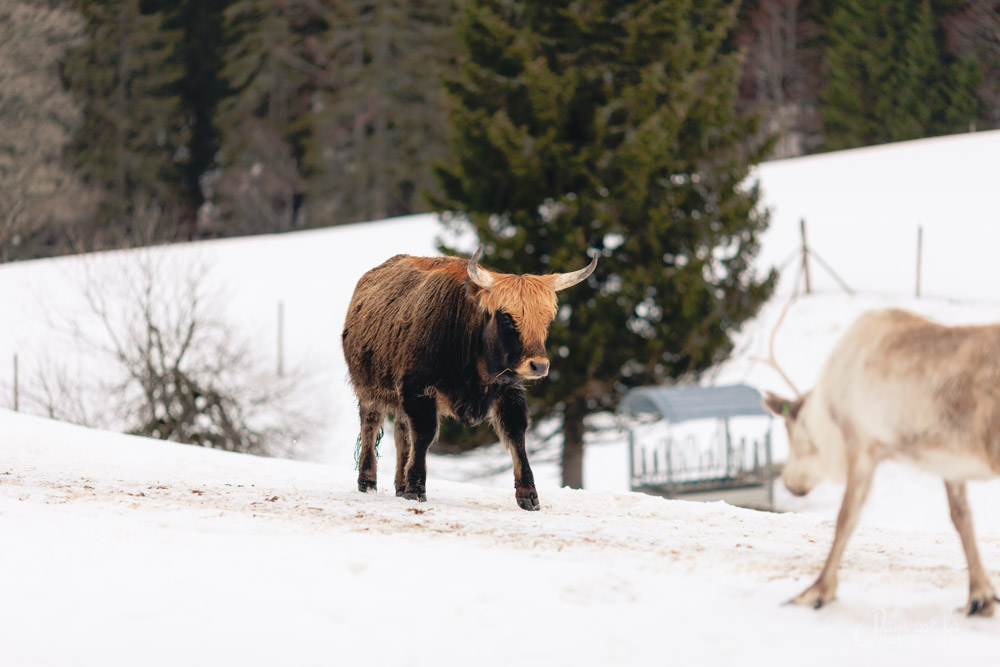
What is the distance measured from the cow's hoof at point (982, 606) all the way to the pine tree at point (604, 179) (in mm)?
11578

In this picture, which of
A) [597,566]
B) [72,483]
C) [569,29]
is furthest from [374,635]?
[569,29]

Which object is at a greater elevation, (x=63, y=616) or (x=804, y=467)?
(x=804, y=467)

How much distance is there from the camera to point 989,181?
3228 cm

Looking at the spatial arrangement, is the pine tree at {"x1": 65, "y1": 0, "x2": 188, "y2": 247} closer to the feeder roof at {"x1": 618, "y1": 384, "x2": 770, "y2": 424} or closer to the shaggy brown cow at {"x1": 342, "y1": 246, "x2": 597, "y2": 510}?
the feeder roof at {"x1": 618, "y1": 384, "x2": 770, "y2": 424}

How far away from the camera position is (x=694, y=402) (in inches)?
620

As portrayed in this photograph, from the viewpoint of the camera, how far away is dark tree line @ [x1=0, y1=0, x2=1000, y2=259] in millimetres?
43281

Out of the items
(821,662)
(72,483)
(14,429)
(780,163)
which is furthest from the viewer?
(780,163)

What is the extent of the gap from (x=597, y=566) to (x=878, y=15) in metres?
42.9

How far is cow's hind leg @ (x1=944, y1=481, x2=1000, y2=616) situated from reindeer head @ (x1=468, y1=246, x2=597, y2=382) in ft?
9.18

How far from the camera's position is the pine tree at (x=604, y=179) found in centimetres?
1716

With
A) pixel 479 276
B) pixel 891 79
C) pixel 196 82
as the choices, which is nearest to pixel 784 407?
pixel 479 276

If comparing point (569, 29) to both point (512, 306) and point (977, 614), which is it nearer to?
point (512, 306)

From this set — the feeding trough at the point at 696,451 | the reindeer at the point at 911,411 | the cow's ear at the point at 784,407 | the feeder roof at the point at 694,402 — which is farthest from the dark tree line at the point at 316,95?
the reindeer at the point at 911,411

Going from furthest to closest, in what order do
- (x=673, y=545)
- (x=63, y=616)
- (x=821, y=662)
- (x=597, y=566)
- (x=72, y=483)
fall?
(x=72, y=483) < (x=673, y=545) < (x=597, y=566) < (x=63, y=616) < (x=821, y=662)
